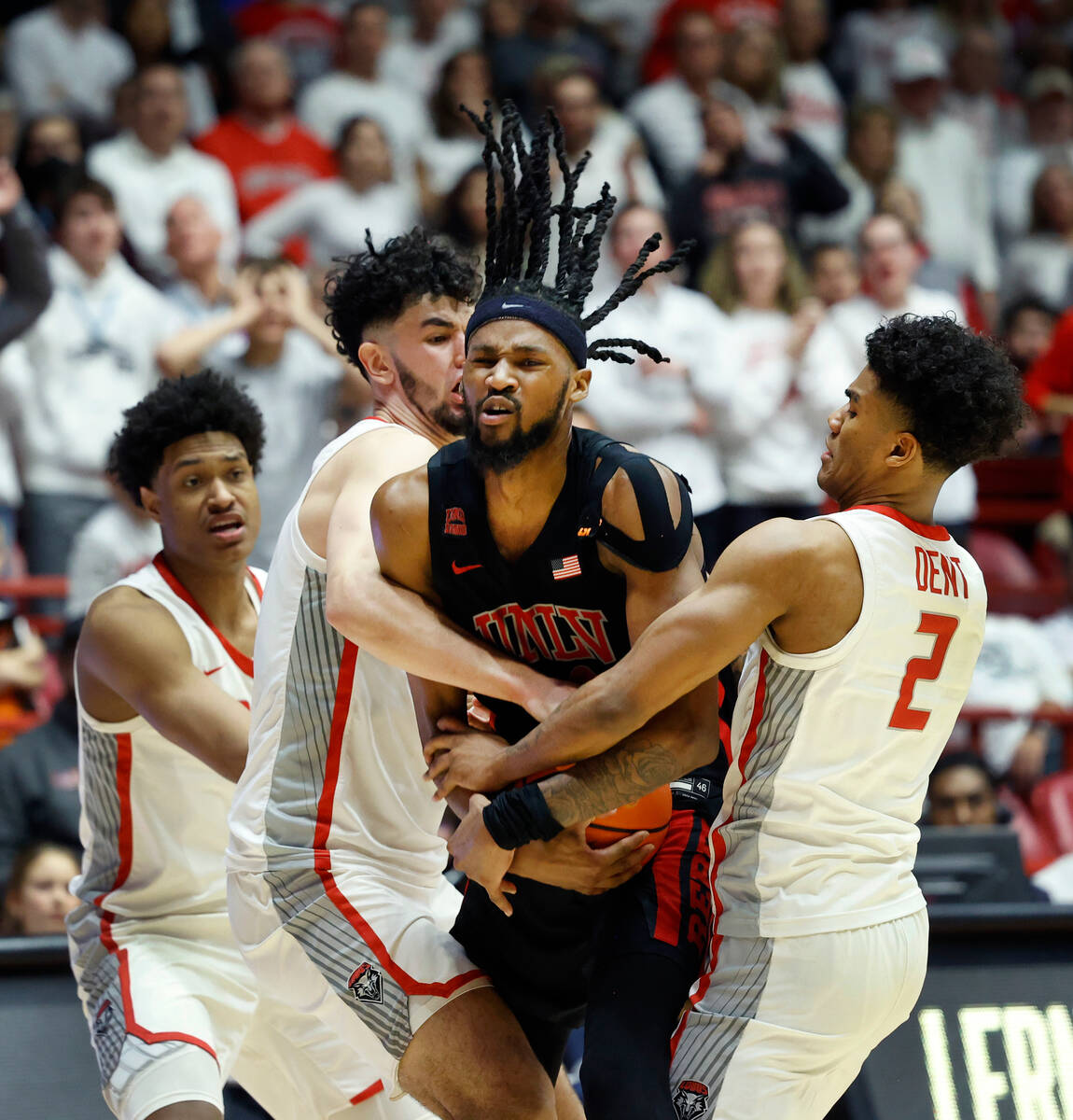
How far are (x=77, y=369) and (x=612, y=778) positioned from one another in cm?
513

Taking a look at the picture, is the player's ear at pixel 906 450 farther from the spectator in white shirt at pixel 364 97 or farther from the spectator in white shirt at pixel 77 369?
the spectator in white shirt at pixel 364 97

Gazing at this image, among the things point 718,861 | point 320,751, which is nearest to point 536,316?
point 320,751

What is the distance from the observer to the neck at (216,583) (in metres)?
4.22

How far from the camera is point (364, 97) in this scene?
9.27 metres

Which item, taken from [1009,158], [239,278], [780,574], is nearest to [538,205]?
[780,574]

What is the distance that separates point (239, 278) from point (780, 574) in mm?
5069

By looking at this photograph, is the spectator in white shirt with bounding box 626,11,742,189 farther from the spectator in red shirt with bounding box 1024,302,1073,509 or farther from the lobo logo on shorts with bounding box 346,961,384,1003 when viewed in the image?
the lobo logo on shorts with bounding box 346,961,384,1003

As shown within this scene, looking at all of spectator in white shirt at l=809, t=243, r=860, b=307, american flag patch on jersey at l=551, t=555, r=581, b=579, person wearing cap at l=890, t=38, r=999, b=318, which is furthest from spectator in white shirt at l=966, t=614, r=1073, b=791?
american flag patch on jersey at l=551, t=555, r=581, b=579

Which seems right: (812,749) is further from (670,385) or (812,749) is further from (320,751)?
(670,385)

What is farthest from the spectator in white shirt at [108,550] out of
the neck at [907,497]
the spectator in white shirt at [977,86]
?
the spectator in white shirt at [977,86]

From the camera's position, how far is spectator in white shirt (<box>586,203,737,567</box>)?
7.50 metres

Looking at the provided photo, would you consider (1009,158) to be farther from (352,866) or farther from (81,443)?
(352,866)

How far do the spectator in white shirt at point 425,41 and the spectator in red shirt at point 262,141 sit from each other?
33.7 inches

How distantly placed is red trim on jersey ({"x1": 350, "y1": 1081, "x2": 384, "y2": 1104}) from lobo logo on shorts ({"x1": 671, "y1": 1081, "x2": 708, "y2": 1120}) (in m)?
1.00
